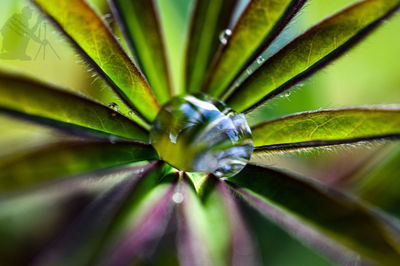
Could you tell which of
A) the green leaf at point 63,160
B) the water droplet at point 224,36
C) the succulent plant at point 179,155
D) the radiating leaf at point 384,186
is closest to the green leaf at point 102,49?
the succulent plant at point 179,155

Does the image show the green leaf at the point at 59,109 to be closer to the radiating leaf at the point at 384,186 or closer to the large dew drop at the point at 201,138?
the large dew drop at the point at 201,138

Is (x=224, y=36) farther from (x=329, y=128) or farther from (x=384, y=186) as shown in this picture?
(x=384, y=186)

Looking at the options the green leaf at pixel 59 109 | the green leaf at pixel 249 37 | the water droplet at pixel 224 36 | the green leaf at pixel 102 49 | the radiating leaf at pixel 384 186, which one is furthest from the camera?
the radiating leaf at pixel 384 186

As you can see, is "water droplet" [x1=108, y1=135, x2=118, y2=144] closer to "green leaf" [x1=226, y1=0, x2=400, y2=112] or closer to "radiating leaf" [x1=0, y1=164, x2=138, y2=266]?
"radiating leaf" [x1=0, y1=164, x2=138, y2=266]

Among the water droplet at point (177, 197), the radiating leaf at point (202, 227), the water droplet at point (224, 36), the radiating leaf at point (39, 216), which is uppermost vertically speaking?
the water droplet at point (224, 36)

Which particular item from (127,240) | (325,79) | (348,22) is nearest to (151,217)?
(127,240)

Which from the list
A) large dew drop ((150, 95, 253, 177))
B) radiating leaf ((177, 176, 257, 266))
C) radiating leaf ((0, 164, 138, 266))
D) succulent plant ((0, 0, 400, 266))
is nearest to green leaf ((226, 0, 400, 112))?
succulent plant ((0, 0, 400, 266))

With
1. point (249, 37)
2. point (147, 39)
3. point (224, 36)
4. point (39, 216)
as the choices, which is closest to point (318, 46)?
point (249, 37)

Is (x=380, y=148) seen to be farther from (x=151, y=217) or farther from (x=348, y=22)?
(x=151, y=217)
